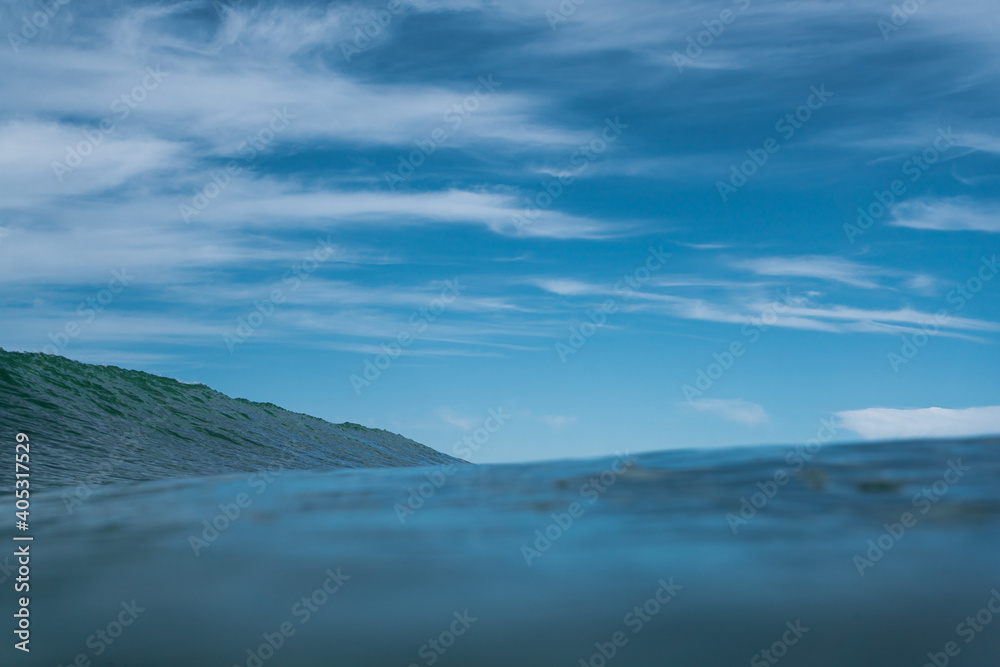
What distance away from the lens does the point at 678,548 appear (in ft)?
17.6

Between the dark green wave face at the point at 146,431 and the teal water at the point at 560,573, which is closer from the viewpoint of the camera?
the teal water at the point at 560,573

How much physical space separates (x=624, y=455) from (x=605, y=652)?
6.98m

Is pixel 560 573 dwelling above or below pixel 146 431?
below

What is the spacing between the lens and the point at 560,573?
16.3 ft

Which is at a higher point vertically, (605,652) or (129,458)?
(129,458)

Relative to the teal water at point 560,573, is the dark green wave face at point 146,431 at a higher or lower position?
higher

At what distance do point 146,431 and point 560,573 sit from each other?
24.5m

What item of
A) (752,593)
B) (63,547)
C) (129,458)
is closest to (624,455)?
(752,593)

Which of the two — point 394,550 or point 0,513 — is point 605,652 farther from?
point 0,513

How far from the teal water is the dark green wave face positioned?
1025 centimetres

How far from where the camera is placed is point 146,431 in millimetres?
25984

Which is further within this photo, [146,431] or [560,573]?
[146,431]

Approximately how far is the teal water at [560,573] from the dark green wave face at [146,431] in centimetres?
1025

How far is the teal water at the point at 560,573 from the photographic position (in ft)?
13.4
